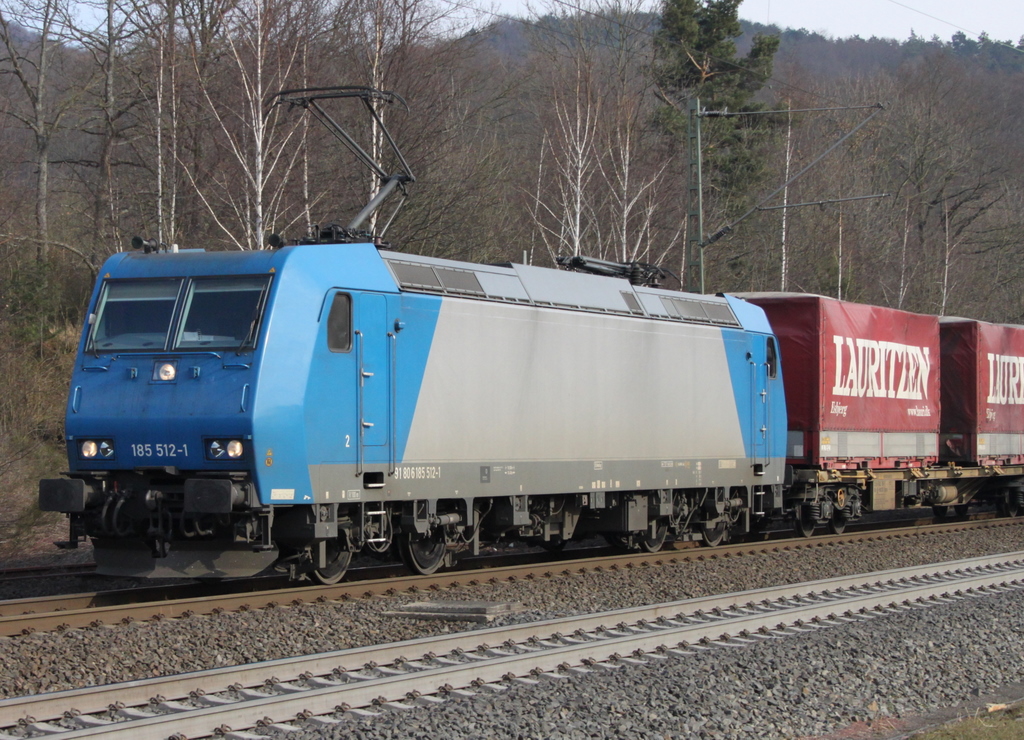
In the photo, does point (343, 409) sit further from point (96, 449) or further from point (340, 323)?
point (96, 449)

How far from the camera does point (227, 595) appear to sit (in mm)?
10617

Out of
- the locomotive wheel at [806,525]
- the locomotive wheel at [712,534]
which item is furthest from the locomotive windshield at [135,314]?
the locomotive wheel at [806,525]

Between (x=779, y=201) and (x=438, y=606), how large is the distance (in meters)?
34.4

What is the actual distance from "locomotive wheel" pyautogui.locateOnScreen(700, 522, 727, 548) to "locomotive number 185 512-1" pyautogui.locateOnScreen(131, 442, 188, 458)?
28.8 ft

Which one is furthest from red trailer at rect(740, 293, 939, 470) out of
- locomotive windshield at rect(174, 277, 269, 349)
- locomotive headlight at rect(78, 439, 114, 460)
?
locomotive headlight at rect(78, 439, 114, 460)

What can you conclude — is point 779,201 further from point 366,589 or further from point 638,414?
point 366,589

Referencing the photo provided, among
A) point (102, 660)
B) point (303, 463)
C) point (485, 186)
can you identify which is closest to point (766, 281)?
point (485, 186)

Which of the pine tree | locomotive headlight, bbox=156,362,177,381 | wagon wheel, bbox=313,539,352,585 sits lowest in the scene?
wagon wheel, bbox=313,539,352,585

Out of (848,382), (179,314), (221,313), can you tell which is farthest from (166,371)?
(848,382)

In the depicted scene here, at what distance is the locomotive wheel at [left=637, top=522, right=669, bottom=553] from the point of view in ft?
51.5

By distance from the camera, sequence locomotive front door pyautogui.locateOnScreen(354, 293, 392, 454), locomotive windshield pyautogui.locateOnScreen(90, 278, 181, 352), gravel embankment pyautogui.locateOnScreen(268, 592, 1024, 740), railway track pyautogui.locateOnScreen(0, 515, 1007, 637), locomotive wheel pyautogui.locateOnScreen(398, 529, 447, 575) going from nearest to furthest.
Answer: gravel embankment pyautogui.locateOnScreen(268, 592, 1024, 740), railway track pyautogui.locateOnScreen(0, 515, 1007, 637), locomotive windshield pyautogui.locateOnScreen(90, 278, 181, 352), locomotive front door pyautogui.locateOnScreen(354, 293, 392, 454), locomotive wheel pyautogui.locateOnScreen(398, 529, 447, 575)

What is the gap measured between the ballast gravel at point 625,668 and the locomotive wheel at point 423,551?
33.0 inches

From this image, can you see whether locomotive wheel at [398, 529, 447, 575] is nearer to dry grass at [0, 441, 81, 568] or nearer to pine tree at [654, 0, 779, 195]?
dry grass at [0, 441, 81, 568]

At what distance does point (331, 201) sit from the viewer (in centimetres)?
2395
